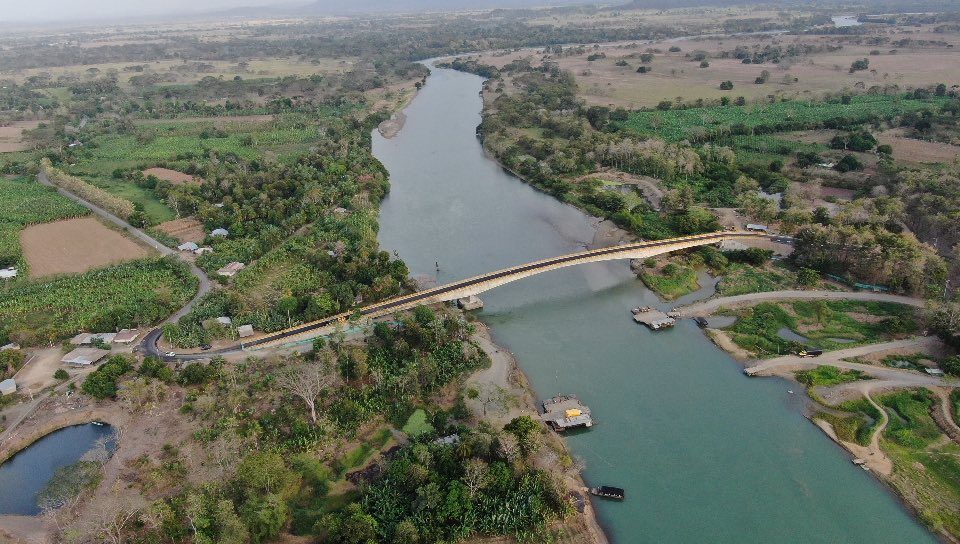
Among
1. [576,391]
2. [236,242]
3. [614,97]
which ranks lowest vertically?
[576,391]

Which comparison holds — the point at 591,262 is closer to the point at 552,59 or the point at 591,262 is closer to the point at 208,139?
the point at 208,139

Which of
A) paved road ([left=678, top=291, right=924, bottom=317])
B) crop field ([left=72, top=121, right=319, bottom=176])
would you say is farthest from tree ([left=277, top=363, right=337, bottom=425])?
crop field ([left=72, top=121, right=319, bottom=176])

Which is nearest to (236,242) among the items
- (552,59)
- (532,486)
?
(532,486)

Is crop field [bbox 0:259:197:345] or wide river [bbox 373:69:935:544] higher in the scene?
crop field [bbox 0:259:197:345]

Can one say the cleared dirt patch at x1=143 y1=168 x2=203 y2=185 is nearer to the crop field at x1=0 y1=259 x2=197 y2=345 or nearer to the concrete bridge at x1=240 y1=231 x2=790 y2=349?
the crop field at x1=0 y1=259 x2=197 y2=345

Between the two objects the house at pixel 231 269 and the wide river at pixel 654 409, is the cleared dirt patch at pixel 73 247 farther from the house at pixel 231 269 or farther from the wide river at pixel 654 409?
the wide river at pixel 654 409

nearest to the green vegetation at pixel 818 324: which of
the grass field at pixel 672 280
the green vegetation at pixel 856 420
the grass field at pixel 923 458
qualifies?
the grass field at pixel 672 280
